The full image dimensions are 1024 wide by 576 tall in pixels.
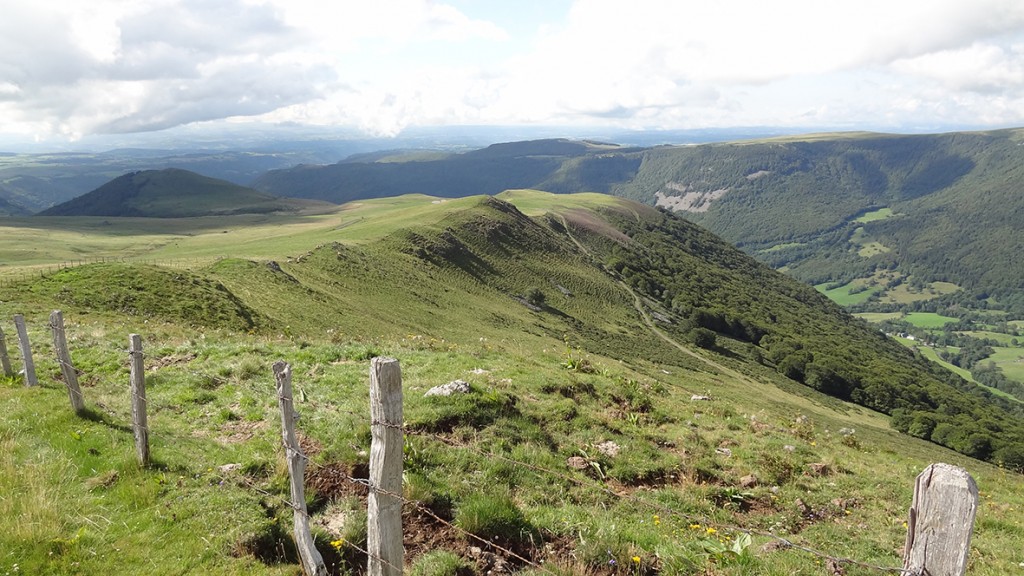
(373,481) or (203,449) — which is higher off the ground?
(373,481)

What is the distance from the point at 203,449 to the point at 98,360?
10693 millimetres

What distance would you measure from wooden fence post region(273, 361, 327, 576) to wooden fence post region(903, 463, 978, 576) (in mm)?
6805

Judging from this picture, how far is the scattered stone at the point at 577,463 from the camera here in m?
12.1

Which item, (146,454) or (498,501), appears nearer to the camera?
(498,501)

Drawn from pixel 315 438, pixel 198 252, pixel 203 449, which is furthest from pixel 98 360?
pixel 198 252

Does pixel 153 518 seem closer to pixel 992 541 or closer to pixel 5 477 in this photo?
pixel 5 477

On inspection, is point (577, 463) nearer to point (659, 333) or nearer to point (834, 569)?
point (834, 569)

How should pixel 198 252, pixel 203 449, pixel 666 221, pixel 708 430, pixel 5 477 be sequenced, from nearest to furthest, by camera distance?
pixel 5 477
pixel 203 449
pixel 708 430
pixel 198 252
pixel 666 221

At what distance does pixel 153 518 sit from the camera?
26.2 feet

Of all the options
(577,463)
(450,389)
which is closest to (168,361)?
(450,389)

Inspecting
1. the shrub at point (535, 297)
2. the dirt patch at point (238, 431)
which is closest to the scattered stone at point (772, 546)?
the dirt patch at point (238, 431)

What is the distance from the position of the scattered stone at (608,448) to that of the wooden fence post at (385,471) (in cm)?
823

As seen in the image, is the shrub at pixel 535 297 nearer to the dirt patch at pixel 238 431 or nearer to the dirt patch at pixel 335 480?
the dirt patch at pixel 238 431

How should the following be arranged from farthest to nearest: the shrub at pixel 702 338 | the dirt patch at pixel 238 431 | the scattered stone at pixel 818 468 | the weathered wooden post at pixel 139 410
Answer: the shrub at pixel 702 338, the scattered stone at pixel 818 468, the dirt patch at pixel 238 431, the weathered wooden post at pixel 139 410
